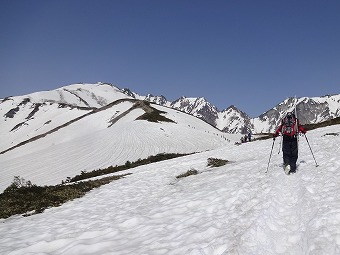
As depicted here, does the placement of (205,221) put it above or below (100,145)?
below

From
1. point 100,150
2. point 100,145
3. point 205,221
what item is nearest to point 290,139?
point 205,221

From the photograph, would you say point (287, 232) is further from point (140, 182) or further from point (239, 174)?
point (140, 182)

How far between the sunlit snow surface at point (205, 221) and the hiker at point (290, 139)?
61 cm

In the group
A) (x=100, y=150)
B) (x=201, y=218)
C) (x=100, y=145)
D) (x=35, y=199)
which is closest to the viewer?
(x=201, y=218)

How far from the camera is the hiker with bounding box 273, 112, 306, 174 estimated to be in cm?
1578

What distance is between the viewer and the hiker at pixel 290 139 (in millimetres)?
15781

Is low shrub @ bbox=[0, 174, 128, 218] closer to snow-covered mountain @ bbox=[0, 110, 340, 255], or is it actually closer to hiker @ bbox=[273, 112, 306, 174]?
snow-covered mountain @ bbox=[0, 110, 340, 255]

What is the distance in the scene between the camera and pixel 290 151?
1595 centimetres

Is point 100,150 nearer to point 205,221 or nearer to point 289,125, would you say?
point 289,125

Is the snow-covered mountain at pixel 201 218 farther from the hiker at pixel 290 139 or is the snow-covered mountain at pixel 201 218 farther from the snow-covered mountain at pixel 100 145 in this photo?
the snow-covered mountain at pixel 100 145

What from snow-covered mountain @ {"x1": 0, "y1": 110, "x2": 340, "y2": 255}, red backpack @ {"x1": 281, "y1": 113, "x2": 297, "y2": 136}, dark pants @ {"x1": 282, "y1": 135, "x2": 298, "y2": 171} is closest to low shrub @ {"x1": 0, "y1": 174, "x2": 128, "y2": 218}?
snow-covered mountain @ {"x1": 0, "y1": 110, "x2": 340, "y2": 255}

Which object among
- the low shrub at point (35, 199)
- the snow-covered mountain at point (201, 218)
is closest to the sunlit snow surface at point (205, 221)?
the snow-covered mountain at point (201, 218)

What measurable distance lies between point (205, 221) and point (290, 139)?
8093 millimetres

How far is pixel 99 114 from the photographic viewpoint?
96.6 meters
